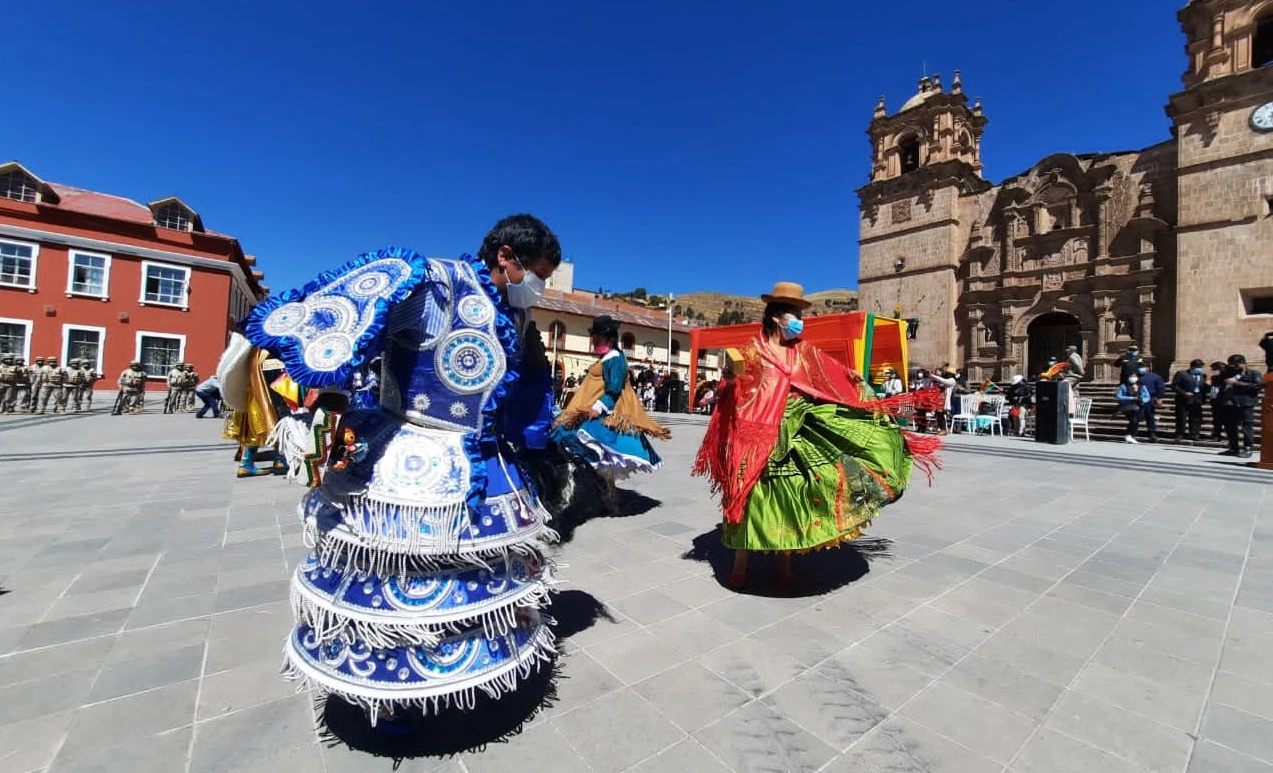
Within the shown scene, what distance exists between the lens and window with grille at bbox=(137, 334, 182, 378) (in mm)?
22406

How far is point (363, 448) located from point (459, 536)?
0.39m

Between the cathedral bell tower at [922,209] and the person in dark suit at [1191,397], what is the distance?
1275cm

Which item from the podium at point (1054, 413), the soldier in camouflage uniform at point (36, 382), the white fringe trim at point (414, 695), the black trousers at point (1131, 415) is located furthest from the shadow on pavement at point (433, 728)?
the soldier in camouflage uniform at point (36, 382)

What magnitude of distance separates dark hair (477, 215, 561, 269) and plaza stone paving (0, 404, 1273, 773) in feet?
5.27

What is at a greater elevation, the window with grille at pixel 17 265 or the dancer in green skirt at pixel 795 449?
the window with grille at pixel 17 265

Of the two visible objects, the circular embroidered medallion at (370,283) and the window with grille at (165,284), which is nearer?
the circular embroidered medallion at (370,283)

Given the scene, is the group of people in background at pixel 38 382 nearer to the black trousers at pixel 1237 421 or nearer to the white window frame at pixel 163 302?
the white window frame at pixel 163 302

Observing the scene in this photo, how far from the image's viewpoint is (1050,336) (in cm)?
2342

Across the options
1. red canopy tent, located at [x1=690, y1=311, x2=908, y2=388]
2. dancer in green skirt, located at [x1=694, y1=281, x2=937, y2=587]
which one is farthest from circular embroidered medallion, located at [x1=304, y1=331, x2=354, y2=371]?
red canopy tent, located at [x1=690, y1=311, x2=908, y2=388]

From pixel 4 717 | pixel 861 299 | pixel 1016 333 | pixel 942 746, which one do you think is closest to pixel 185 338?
pixel 4 717

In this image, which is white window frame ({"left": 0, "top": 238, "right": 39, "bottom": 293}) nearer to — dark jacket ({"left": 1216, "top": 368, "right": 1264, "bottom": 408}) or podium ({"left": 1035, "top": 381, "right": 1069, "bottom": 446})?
podium ({"left": 1035, "top": 381, "right": 1069, "bottom": 446})

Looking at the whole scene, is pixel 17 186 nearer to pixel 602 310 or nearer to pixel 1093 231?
pixel 602 310

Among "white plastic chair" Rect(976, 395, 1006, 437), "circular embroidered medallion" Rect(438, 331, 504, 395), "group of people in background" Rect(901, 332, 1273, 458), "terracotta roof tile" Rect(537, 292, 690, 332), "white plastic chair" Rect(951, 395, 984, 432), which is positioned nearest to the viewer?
"circular embroidered medallion" Rect(438, 331, 504, 395)

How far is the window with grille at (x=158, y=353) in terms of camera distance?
22.4m
